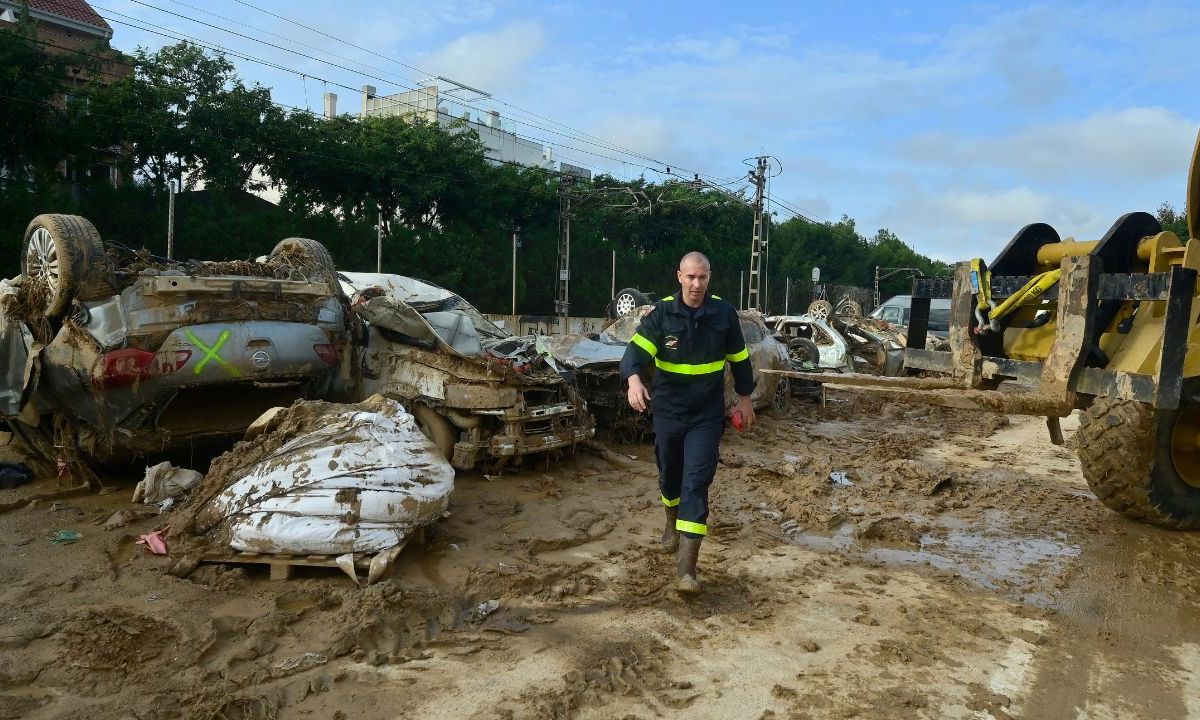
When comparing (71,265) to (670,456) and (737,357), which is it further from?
(737,357)

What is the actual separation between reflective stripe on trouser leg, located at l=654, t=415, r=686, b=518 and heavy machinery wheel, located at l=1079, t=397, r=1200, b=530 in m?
2.67

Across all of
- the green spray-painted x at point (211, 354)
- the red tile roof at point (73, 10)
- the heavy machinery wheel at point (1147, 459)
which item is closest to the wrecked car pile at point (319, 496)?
the green spray-painted x at point (211, 354)

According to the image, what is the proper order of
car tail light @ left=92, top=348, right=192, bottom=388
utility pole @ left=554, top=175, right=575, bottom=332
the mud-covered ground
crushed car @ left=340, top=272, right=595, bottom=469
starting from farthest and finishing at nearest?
utility pole @ left=554, top=175, right=575, bottom=332, crushed car @ left=340, top=272, right=595, bottom=469, car tail light @ left=92, top=348, right=192, bottom=388, the mud-covered ground

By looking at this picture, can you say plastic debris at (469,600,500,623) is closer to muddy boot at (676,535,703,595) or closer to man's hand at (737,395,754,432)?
muddy boot at (676,535,703,595)

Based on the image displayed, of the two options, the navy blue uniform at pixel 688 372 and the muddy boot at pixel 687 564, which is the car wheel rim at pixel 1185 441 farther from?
the muddy boot at pixel 687 564

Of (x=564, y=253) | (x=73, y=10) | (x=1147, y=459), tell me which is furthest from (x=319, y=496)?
(x=73, y=10)

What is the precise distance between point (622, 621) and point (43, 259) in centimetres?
462

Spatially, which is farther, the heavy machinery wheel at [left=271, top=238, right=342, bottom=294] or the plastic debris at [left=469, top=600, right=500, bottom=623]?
the heavy machinery wheel at [left=271, top=238, right=342, bottom=294]

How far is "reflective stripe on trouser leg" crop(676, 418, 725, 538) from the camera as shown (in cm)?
406

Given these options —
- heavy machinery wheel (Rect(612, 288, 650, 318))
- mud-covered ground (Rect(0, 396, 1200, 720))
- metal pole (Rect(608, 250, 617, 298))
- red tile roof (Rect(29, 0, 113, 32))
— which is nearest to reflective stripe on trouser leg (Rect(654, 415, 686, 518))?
mud-covered ground (Rect(0, 396, 1200, 720))

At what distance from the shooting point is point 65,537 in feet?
14.8

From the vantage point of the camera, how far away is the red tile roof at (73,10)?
79.5 ft

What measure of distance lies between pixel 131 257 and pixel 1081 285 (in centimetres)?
611

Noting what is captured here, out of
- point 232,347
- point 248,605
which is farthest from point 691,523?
point 232,347
